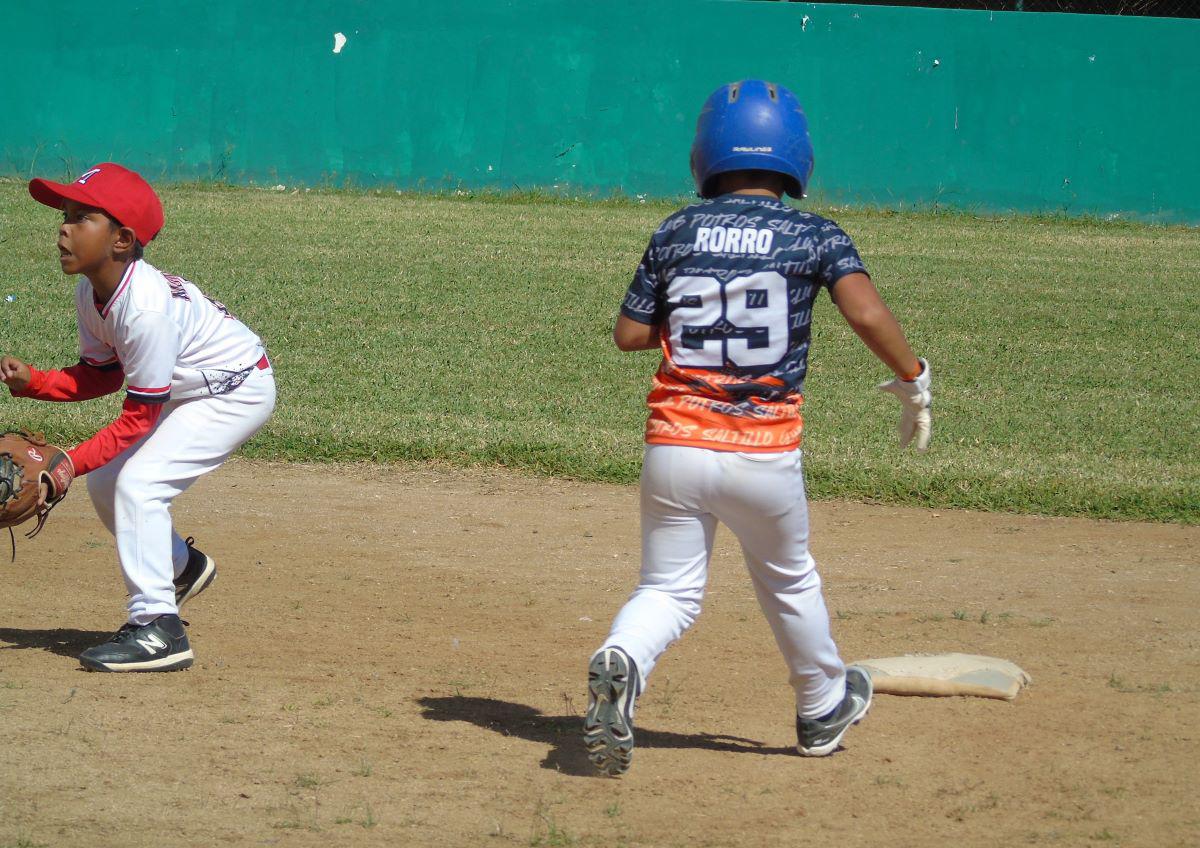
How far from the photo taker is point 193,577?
16.1 feet

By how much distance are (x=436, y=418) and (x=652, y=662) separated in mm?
4926

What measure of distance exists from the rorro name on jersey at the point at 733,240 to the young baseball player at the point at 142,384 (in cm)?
180

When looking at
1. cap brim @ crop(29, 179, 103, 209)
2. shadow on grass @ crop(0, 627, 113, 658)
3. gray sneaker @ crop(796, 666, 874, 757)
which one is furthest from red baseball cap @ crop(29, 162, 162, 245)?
gray sneaker @ crop(796, 666, 874, 757)

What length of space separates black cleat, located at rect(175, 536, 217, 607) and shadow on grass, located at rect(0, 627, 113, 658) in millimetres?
297

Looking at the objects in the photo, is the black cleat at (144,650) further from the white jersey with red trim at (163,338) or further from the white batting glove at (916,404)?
the white batting glove at (916,404)

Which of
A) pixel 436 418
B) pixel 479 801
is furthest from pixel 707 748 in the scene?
pixel 436 418

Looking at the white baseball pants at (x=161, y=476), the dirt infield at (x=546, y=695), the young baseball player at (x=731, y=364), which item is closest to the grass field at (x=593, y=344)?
the dirt infield at (x=546, y=695)

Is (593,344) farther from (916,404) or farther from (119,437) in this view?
(916,404)

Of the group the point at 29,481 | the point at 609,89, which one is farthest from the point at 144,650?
the point at 609,89

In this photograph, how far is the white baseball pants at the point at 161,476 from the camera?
4.41m

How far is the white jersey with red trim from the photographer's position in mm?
4262

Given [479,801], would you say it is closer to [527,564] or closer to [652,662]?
[652,662]

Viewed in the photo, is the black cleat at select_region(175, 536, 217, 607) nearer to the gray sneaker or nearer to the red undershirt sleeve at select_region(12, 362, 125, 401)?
the red undershirt sleeve at select_region(12, 362, 125, 401)

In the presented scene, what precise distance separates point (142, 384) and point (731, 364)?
1.91 meters
